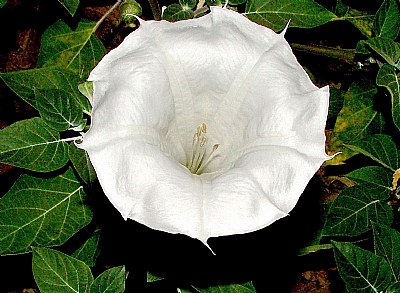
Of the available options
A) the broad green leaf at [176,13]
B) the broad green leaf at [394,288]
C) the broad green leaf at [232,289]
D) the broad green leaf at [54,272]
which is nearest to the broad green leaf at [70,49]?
the broad green leaf at [176,13]

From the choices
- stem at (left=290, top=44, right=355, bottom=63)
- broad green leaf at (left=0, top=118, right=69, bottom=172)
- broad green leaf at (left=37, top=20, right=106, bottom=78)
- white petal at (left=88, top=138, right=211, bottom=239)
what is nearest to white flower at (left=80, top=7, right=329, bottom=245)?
white petal at (left=88, top=138, right=211, bottom=239)

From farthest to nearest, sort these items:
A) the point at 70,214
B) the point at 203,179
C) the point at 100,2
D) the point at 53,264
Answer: the point at 100,2 → the point at 70,214 → the point at 53,264 → the point at 203,179

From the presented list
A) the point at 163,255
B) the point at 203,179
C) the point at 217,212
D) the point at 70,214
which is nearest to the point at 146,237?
the point at 163,255

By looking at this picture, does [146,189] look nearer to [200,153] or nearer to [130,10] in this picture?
[200,153]

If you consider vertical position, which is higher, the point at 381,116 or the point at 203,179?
the point at 203,179

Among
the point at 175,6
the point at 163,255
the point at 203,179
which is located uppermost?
the point at 175,6

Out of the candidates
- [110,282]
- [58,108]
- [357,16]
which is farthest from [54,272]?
[357,16]

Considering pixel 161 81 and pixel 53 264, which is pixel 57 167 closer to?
pixel 53 264

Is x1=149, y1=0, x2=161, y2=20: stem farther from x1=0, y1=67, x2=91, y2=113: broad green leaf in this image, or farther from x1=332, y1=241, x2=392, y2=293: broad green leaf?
x1=332, y1=241, x2=392, y2=293: broad green leaf
